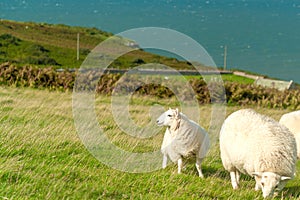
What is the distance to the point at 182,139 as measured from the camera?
31.0ft

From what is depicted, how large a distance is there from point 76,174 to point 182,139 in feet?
8.41

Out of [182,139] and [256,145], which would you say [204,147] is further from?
[256,145]

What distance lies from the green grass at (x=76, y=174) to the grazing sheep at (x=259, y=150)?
0.36m

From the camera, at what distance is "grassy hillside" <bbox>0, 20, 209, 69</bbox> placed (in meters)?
39.6

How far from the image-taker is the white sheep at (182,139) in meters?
9.41

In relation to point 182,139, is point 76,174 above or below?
below

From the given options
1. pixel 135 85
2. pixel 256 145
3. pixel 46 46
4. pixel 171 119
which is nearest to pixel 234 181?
pixel 256 145

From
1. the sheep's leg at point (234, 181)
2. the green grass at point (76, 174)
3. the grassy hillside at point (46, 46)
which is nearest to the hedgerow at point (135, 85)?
the green grass at point (76, 174)

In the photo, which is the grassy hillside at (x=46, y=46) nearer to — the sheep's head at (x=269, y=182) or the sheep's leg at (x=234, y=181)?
the sheep's leg at (x=234, y=181)

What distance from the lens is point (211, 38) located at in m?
113

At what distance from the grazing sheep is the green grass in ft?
1.18

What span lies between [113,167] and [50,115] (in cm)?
587

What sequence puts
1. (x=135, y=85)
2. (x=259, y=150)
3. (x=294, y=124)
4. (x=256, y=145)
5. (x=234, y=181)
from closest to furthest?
(x=259, y=150) < (x=256, y=145) < (x=234, y=181) < (x=294, y=124) < (x=135, y=85)

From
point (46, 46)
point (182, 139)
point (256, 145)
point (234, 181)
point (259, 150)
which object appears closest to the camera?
point (259, 150)
